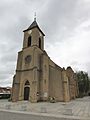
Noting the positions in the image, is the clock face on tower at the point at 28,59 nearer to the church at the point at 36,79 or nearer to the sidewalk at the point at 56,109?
the church at the point at 36,79

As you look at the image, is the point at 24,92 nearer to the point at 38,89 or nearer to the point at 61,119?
the point at 38,89

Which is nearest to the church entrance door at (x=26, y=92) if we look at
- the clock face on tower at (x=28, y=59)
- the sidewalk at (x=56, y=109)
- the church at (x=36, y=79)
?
the church at (x=36, y=79)

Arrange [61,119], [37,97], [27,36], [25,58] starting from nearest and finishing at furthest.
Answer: [61,119] < [37,97] < [25,58] < [27,36]

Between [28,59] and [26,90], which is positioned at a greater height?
[28,59]

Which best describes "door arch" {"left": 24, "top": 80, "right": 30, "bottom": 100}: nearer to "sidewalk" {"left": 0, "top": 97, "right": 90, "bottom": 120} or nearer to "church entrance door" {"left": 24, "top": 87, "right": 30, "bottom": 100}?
"church entrance door" {"left": 24, "top": 87, "right": 30, "bottom": 100}

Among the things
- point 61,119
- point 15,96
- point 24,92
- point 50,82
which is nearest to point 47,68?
point 50,82

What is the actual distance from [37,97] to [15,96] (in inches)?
214

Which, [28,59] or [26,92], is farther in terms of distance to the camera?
[28,59]

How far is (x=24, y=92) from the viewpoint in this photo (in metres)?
28.3

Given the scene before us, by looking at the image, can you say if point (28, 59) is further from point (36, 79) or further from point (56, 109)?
point (56, 109)

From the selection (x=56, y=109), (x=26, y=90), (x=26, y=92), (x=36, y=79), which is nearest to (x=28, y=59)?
(x=36, y=79)

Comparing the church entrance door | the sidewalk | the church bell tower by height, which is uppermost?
the church bell tower

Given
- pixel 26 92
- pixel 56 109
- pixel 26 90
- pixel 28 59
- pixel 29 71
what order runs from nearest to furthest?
pixel 56 109, pixel 26 92, pixel 26 90, pixel 29 71, pixel 28 59

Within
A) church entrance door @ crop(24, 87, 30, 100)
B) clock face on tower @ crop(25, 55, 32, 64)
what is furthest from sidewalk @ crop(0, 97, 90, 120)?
clock face on tower @ crop(25, 55, 32, 64)
